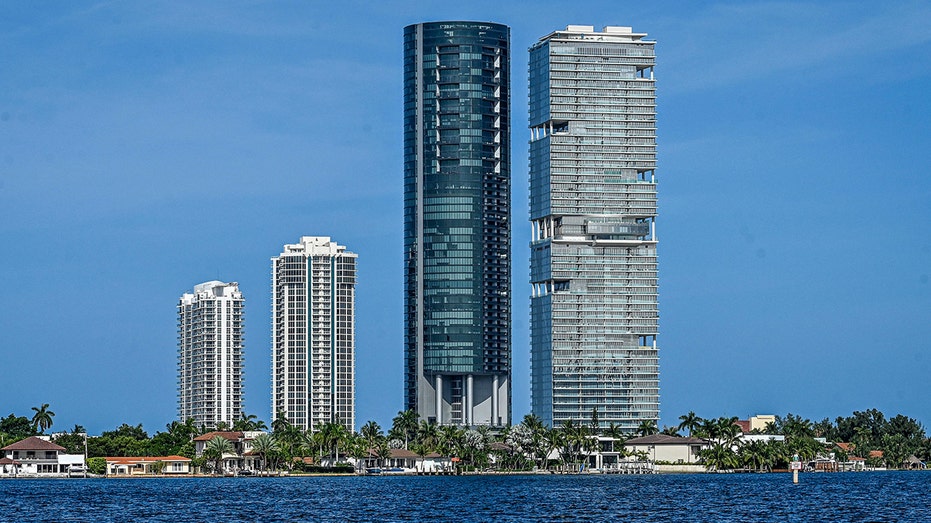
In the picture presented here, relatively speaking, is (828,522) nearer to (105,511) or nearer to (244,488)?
(105,511)

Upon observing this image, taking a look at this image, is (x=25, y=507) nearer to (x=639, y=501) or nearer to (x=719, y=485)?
(x=639, y=501)

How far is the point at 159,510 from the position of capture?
134m

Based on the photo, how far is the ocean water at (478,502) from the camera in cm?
12112

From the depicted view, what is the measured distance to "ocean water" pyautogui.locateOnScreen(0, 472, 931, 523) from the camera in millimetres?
121125

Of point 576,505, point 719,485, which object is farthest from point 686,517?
point 719,485

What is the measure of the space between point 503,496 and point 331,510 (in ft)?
112

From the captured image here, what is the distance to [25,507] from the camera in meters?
140

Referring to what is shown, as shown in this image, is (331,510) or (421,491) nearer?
(331,510)

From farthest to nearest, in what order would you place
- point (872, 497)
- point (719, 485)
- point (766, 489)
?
point (719, 485) < point (766, 489) < point (872, 497)

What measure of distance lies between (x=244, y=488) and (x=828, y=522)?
91.3 m

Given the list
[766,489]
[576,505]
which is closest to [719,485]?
[766,489]

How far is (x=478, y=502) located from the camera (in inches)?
5846

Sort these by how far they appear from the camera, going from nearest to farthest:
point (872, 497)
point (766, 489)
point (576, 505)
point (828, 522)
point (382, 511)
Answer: point (828, 522), point (382, 511), point (576, 505), point (872, 497), point (766, 489)

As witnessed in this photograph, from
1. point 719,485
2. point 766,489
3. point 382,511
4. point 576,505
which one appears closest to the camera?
point 382,511
